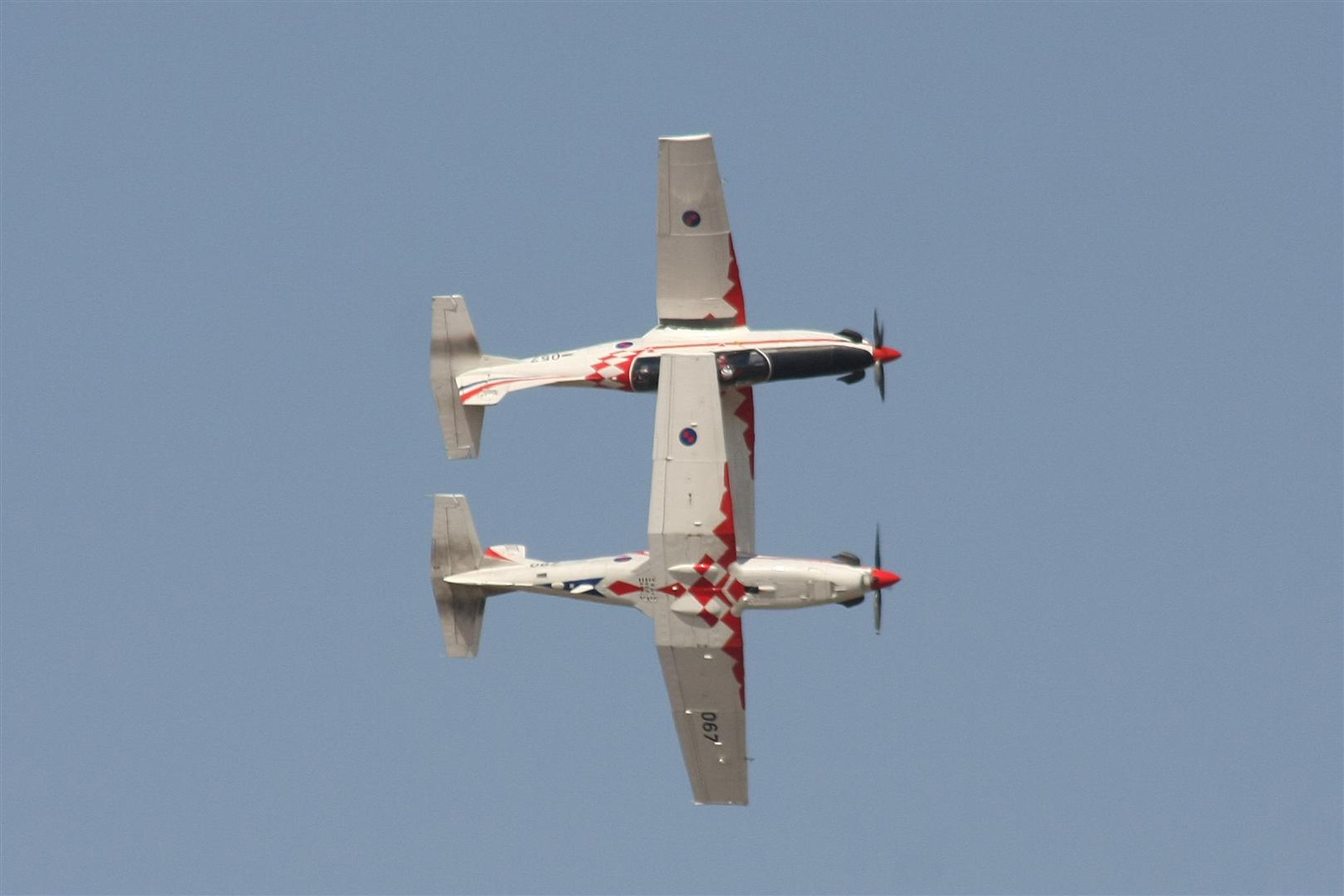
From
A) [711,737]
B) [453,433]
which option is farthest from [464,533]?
[711,737]

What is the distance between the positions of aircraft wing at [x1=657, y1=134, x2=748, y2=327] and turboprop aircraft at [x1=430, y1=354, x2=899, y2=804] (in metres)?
2.93

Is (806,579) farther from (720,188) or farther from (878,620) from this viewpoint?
(720,188)

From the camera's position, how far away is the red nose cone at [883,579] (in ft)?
194

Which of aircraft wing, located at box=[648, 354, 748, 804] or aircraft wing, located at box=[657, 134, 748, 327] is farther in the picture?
aircraft wing, located at box=[657, 134, 748, 327]

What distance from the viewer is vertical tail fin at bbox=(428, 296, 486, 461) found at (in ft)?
205

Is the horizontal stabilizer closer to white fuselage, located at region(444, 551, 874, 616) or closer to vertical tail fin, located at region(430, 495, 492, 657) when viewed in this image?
vertical tail fin, located at region(430, 495, 492, 657)

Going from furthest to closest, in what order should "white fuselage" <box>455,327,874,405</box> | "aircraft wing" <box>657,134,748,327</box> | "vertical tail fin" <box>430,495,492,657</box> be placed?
"aircraft wing" <box>657,134,748,327</box>
"white fuselage" <box>455,327,874,405</box>
"vertical tail fin" <box>430,495,492,657</box>

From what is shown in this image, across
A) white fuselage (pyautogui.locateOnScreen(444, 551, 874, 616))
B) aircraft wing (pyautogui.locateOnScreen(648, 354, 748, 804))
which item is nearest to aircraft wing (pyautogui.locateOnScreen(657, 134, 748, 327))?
aircraft wing (pyautogui.locateOnScreen(648, 354, 748, 804))

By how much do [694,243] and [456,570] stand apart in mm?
8287

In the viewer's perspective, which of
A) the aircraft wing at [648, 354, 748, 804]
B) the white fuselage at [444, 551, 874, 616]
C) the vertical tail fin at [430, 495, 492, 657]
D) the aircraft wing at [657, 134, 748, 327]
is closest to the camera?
the aircraft wing at [648, 354, 748, 804]

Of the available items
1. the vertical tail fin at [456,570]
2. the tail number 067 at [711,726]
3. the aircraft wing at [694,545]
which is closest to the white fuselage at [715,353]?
the aircraft wing at [694,545]

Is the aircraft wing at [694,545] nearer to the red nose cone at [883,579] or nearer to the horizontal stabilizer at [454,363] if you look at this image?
the red nose cone at [883,579]

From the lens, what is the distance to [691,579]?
58.3 meters

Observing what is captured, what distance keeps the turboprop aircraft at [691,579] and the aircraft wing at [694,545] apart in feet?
0.07
